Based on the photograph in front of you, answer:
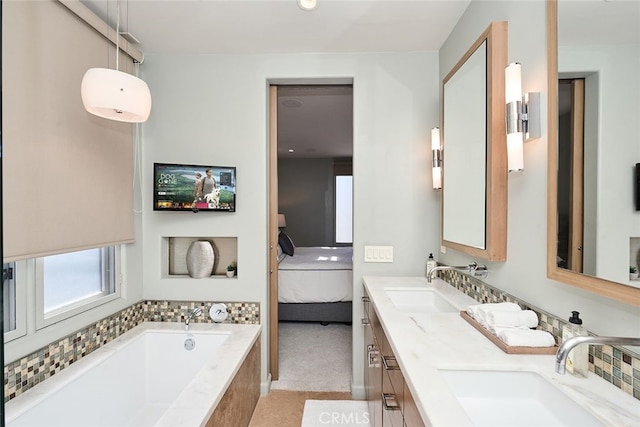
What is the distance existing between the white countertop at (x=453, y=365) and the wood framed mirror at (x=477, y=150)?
47 centimetres

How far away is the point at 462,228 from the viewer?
183cm

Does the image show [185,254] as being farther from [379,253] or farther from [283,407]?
[379,253]

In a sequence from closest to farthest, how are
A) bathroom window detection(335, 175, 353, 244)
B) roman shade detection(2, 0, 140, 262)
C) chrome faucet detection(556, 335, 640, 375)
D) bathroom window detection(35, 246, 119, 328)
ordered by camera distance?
chrome faucet detection(556, 335, 640, 375) < roman shade detection(2, 0, 140, 262) < bathroom window detection(35, 246, 119, 328) < bathroom window detection(335, 175, 353, 244)

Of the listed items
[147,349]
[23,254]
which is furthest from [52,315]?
[147,349]

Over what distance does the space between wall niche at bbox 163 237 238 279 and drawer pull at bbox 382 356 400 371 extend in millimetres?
1477

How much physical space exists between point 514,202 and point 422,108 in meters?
1.19

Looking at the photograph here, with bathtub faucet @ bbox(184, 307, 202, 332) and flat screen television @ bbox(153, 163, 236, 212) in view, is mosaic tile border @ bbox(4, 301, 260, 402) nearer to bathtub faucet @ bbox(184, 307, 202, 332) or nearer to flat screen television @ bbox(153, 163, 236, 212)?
bathtub faucet @ bbox(184, 307, 202, 332)

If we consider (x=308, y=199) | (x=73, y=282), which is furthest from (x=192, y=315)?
(x=308, y=199)

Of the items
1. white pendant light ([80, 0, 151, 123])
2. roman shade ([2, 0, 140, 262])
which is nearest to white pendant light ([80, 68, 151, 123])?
white pendant light ([80, 0, 151, 123])

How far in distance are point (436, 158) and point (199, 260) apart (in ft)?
6.26

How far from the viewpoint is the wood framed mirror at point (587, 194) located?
0.85m

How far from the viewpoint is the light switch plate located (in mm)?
2365

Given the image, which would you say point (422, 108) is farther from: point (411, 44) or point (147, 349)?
point (147, 349)

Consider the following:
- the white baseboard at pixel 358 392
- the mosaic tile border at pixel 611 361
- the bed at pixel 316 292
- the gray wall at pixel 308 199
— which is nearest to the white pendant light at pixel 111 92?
the mosaic tile border at pixel 611 361
